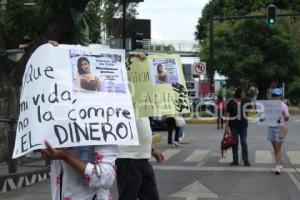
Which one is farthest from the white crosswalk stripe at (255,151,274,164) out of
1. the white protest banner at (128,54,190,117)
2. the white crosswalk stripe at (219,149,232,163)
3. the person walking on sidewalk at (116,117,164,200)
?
the person walking on sidewalk at (116,117,164,200)

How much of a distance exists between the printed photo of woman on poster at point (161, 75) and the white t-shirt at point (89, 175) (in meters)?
2.06

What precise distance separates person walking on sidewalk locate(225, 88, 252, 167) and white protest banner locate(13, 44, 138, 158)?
1001 centimetres

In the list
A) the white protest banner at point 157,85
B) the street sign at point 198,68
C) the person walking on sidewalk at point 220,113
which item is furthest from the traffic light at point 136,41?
the white protest banner at point 157,85

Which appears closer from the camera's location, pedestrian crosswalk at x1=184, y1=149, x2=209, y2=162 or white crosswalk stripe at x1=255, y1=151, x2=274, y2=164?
white crosswalk stripe at x1=255, y1=151, x2=274, y2=164

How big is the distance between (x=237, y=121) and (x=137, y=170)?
8.48 m

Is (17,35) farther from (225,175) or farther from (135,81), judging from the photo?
(135,81)

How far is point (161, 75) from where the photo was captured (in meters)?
5.71

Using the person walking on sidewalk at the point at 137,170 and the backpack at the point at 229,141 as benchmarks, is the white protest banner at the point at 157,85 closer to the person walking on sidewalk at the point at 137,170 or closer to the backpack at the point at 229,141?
the person walking on sidewalk at the point at 137,170

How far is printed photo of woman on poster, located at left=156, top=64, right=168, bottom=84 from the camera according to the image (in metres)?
5.67

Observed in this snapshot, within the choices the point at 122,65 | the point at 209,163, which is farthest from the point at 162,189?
the point at 122,65

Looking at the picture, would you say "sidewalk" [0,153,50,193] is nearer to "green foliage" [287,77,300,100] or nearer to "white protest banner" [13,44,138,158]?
"white protest banner" [13,44,138,158]

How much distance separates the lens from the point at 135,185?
18.0ft

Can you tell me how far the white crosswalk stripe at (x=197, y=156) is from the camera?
1483cm

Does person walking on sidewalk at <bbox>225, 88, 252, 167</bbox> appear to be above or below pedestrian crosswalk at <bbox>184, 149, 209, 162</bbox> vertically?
above
